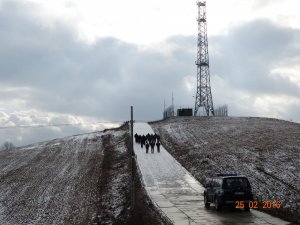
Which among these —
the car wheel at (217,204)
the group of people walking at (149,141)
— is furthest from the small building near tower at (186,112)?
the car wheel at (217,204)

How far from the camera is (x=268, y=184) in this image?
32375 mm

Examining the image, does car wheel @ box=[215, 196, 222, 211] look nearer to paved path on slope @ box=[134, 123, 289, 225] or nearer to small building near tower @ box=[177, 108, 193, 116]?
paved path on slope @ box=[134, 123, 289, 225]

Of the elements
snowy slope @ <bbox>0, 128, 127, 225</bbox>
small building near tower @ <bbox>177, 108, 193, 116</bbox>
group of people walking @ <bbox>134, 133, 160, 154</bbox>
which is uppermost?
small building near tower @ <bbox>177, 108, 193, 116</bbox>

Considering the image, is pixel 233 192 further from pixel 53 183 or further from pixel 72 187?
pixel 53 183

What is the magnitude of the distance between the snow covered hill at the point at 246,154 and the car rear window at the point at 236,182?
1.85 m

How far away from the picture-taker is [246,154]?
46625 millimetres

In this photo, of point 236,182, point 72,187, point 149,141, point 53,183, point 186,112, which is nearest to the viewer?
point 236,182

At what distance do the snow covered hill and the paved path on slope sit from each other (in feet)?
4.26

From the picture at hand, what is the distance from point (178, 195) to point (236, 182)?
829cm

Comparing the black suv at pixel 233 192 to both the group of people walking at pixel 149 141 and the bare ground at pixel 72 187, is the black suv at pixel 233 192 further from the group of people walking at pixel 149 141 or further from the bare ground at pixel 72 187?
the group of people walking at pixel 149 141

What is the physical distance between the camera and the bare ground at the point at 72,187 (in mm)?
29138

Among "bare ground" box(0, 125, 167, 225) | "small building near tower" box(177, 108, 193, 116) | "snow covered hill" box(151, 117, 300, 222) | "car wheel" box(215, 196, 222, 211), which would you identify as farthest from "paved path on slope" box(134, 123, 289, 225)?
"small building near tower" box(177, 108, 193, 116)

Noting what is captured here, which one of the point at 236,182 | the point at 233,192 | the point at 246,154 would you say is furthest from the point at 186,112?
the point at 233,192

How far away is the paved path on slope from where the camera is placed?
2359 centimetres
